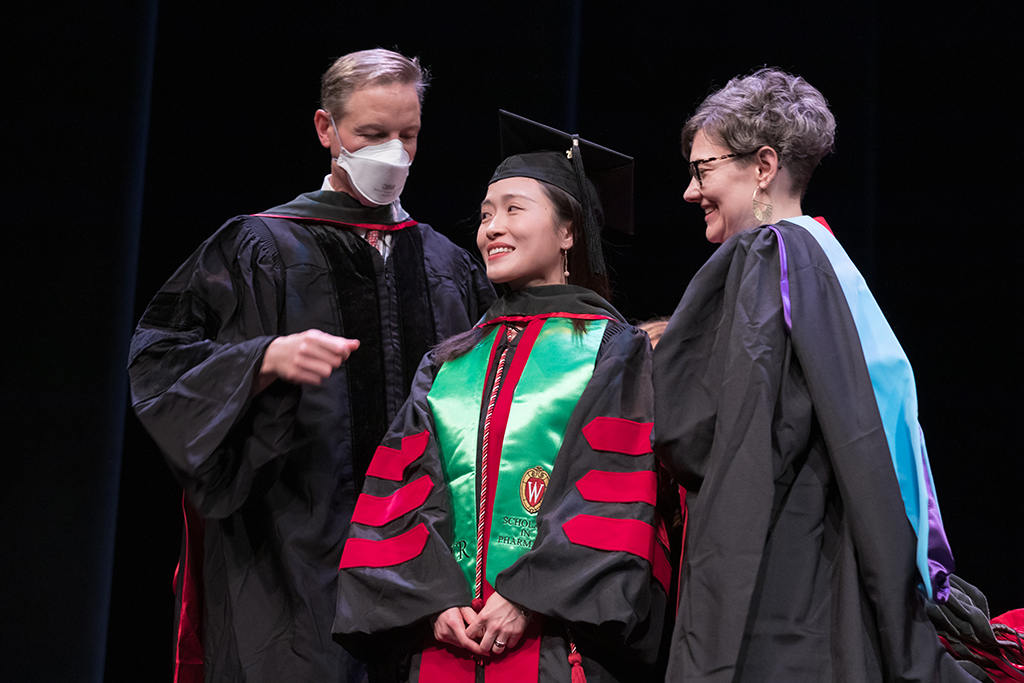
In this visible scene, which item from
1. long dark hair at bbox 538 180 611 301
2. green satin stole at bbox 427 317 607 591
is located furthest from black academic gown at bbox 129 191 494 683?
long dark hair at bbox 538 180 611 301

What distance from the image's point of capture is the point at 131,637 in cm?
336

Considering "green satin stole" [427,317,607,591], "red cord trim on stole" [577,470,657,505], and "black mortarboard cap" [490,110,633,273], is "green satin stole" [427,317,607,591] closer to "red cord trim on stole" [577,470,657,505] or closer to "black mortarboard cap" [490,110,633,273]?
"red cord trim on stole" [577,470,657,505]

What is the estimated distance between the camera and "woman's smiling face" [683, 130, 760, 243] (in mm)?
2127

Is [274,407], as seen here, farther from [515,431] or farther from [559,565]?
[559,565]

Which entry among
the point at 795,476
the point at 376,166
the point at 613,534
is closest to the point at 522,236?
the point at 376,166

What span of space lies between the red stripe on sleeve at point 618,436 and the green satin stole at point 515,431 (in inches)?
3.4

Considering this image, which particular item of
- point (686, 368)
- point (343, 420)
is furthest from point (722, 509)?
point (343, 420)

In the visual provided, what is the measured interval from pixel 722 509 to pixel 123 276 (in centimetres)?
263

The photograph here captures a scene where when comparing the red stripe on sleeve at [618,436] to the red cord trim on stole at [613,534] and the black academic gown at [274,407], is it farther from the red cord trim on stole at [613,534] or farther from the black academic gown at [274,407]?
the black academic gown at [274,407]

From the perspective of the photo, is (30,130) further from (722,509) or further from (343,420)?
(722,509)

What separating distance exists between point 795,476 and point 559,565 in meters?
0.52

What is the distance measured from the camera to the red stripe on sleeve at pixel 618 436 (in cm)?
200

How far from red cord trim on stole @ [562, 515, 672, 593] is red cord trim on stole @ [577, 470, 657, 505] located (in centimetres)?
5

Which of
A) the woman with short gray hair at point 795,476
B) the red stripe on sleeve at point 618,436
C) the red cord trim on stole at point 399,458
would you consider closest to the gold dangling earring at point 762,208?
the woman with short gray hair at point 795,476
